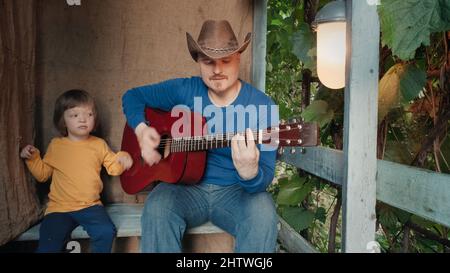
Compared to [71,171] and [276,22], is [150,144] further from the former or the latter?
[276,22]

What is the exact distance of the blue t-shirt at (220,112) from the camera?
1.03 meters

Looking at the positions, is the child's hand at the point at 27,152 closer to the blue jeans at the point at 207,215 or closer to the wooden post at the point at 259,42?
the blue jeans at the point at 207,215

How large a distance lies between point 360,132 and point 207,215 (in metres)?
0.47

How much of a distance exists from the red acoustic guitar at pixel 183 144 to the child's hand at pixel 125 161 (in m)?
0.01

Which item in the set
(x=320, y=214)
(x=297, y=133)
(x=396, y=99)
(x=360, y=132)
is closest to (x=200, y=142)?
(x=297, y=133)

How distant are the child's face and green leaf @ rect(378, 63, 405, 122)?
808mm

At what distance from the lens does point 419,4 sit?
2.44 ft

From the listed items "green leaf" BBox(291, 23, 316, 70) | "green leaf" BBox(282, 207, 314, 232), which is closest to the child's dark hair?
"green leaf" BBox(291, 23, 316, 70)

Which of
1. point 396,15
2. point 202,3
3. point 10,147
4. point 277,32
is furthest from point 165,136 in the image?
point 277,32

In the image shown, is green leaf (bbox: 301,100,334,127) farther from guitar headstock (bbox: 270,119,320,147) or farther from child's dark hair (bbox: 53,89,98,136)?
child's dark hair (bbox: 53,89,98,136)

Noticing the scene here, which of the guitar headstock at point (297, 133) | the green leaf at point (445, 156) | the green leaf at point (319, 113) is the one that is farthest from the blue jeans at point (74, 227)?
the green leaf at point (445, 156)

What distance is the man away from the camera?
975 mm

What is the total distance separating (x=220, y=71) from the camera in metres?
1.09
